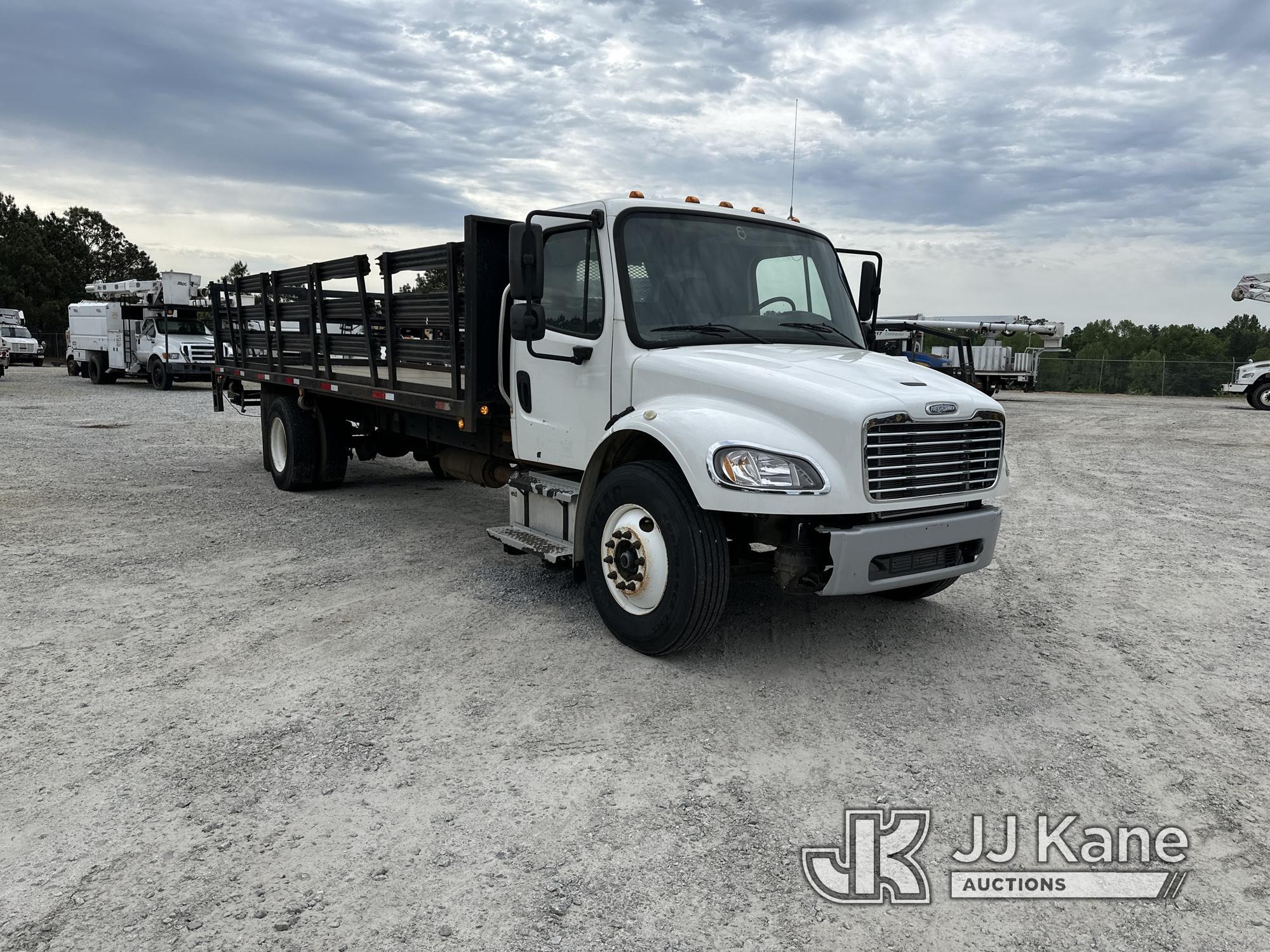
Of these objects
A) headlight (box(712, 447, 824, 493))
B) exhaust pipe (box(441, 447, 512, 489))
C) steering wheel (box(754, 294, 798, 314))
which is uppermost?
steering wheel (box(754, 294, 798, 314))

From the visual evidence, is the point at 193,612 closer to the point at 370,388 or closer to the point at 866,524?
the point at 370,388

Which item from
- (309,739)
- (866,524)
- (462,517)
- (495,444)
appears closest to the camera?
(309,739)

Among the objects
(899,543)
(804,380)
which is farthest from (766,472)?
(899,543)

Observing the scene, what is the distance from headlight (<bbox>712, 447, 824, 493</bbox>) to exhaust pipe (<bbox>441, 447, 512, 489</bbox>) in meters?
3.16

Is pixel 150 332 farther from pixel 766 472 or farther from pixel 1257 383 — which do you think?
pixel 1257 383

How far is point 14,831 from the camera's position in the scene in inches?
123

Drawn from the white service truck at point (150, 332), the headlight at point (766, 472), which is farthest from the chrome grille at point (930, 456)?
the white service truck at point (150, 332)

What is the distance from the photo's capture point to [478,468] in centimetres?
758

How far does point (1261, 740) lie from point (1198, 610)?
2.23 metres

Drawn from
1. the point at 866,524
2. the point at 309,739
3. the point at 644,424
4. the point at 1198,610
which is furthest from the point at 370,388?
the point at 1198,610

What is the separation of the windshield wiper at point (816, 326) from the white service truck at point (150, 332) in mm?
24353

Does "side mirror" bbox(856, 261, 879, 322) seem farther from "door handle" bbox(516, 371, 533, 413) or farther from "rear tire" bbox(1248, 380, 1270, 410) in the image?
"rear tire" bbox(1248, 380, 1270, 410)

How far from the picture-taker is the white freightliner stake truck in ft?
14.2

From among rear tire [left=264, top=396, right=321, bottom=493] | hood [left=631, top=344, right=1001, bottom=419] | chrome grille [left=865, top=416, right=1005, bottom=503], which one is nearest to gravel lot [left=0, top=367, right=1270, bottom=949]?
chrome grille [left=865, top=416, right=1005, bottom=503]
